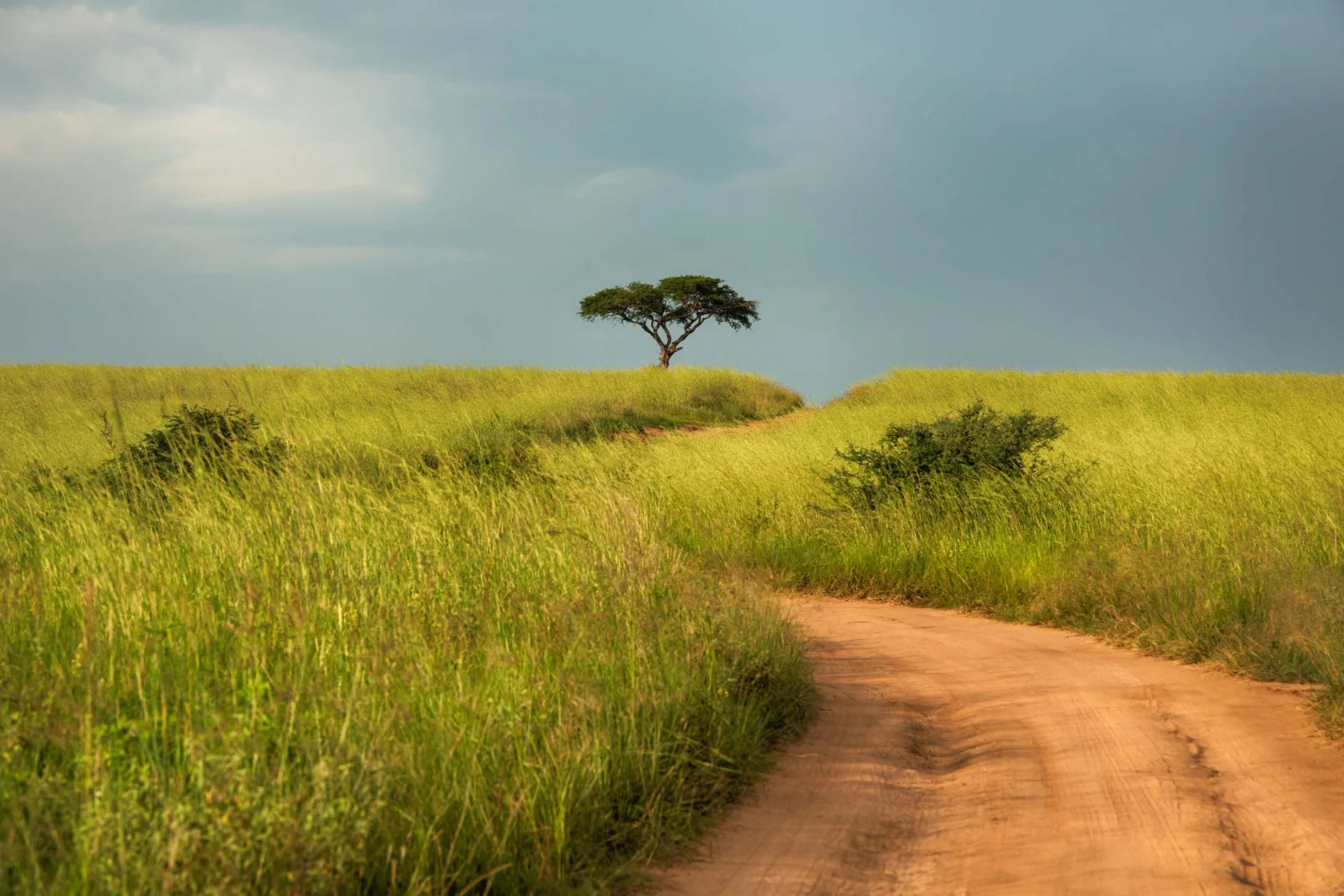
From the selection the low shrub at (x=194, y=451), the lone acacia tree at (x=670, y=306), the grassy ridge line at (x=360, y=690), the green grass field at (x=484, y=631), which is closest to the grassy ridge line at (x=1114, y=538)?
the green grass field at (x=484, y=631)

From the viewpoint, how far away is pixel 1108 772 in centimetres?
470

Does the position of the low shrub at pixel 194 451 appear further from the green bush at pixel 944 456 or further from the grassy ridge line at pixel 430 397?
the green bush at pixel 944 456

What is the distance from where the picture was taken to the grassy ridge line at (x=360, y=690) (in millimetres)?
3051

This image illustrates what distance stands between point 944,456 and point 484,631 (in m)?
8.41

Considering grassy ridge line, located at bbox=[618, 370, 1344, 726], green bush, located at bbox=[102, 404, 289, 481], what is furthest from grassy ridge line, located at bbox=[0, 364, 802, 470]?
grassy ridge line, located at bbox=[618, 370, 1344, 726]

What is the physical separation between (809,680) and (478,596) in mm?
1928

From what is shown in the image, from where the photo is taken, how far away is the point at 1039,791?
453 centimetres

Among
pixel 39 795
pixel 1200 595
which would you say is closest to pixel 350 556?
pixel 39 795

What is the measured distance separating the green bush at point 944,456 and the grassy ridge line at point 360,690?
5.30 meters

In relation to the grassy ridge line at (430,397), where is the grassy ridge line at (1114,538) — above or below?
below

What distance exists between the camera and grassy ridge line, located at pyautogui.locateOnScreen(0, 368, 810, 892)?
10.0 ft

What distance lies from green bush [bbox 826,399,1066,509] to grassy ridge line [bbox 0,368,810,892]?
5.30 m

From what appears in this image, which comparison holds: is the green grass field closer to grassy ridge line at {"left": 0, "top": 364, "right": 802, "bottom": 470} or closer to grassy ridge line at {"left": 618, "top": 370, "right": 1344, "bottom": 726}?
grassy ridge line at {"left": 618, "top": 370, "right": 1344, "bottom": 726}

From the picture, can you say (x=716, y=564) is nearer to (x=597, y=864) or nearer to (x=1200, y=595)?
(x=1200, y=595)
